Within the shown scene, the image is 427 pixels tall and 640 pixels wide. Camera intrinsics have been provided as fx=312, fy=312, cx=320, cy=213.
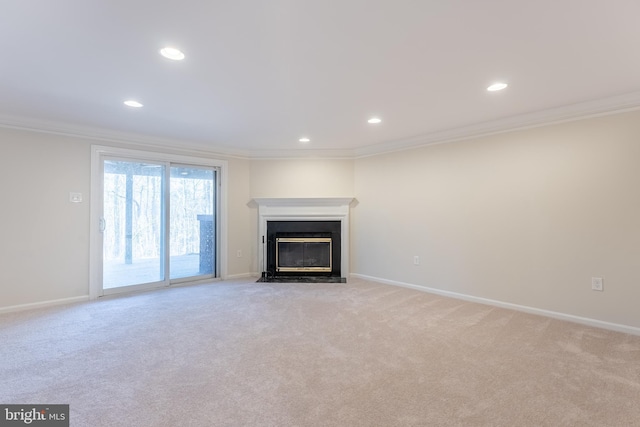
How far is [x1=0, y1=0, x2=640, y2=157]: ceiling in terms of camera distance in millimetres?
1789

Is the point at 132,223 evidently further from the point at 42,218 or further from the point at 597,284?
the point at 597,284

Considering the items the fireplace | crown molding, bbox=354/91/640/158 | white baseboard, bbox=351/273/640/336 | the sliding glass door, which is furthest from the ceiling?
the fireplace

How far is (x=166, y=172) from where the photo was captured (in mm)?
4953

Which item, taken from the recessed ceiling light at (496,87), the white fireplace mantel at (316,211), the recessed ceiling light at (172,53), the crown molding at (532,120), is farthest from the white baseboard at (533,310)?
the recessed ceiling light at (172,53)

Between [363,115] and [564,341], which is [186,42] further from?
[564,341]

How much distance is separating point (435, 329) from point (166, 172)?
14.5ft

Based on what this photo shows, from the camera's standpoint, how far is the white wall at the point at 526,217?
3.13 m

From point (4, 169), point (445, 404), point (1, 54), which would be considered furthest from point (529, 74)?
point (4, 169)

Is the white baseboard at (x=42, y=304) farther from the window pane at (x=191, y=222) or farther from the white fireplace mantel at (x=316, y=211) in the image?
the white fireplace mantel at (x=316, y=211)

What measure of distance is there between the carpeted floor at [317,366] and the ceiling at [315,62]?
231 cm

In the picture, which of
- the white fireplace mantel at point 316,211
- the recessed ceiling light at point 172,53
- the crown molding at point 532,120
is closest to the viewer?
the recessed ceiling light at point 172,53

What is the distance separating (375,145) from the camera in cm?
529

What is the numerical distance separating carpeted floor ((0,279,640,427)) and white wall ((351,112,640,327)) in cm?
42

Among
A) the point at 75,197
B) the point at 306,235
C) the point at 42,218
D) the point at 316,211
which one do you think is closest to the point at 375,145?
the point at 316,211
